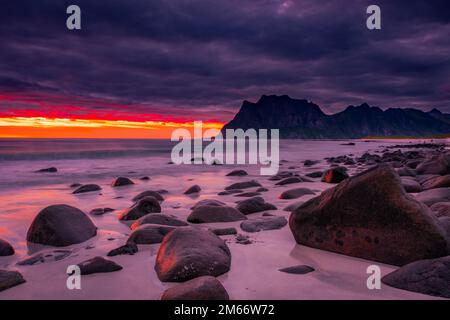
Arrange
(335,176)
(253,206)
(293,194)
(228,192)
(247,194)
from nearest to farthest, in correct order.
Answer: (253,206) < (293,194) < (247,194) < (228,192) < (335,176)

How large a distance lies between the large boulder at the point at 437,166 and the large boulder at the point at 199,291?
11.9 m

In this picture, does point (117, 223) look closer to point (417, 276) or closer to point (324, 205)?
point (324, 205)

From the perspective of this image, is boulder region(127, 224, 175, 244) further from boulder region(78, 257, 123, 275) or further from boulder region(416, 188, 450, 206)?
boulder region(416, 188, 450, 206)

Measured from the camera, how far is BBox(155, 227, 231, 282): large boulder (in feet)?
11.6

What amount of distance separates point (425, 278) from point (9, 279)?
4.29 metres

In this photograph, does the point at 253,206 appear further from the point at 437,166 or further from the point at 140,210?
the point at 437,166

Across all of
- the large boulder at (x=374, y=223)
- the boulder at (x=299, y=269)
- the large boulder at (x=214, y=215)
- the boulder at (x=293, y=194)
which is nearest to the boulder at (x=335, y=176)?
the boulder at (x=293, y=194)

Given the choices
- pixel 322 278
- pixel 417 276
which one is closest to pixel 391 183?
pixel 417 276

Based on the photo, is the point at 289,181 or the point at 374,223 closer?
the point at 374,223

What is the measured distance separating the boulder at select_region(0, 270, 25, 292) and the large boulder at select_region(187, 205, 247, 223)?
3135 millimetres

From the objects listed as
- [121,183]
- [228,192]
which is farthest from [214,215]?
[121,183]

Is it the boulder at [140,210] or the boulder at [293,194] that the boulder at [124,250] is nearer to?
the boulder at [140,210]

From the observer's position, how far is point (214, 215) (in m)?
6.25

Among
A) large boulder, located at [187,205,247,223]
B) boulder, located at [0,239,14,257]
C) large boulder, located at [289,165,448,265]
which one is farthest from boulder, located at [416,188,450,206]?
boulder, located at [0,239,14,257]
